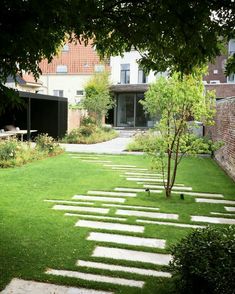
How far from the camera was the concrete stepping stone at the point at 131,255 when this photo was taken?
472 cm

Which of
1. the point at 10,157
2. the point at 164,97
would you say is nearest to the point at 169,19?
the point at 164,97

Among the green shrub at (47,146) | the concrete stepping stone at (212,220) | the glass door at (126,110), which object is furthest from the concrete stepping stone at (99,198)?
the glass door at (126,110)

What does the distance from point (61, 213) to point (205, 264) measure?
3.90 meters

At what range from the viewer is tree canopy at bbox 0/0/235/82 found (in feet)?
7.97

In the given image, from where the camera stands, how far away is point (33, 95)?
17.8 m

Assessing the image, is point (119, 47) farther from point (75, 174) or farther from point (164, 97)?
point (75, 174)

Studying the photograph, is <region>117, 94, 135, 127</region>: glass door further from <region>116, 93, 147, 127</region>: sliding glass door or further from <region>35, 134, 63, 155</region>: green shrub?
<region>35, 134, 63, 155</region>: green shrub

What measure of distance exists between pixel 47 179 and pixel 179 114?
420cm

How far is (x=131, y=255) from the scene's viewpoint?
4.86 meters

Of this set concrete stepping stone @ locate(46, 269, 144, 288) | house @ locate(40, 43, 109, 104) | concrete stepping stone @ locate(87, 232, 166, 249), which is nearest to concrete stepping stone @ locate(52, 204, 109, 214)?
concrete stepping stone @ locate(87, 232, 166, 249)

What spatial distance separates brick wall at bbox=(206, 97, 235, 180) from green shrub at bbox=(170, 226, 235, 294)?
7.18 m

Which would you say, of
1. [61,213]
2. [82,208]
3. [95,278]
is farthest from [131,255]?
[82,208]

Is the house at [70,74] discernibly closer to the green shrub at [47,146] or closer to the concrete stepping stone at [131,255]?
the green shrub at [47,146]

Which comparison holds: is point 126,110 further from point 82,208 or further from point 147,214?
point 147,214
